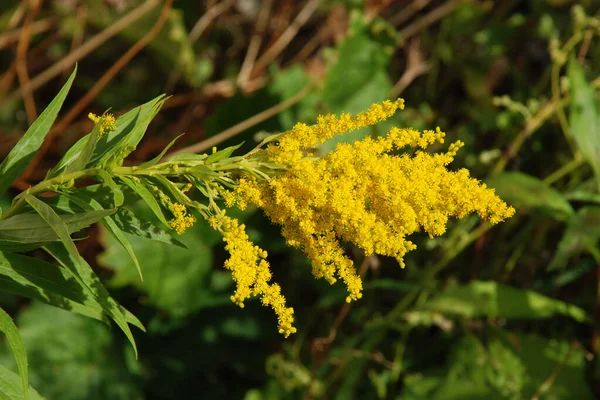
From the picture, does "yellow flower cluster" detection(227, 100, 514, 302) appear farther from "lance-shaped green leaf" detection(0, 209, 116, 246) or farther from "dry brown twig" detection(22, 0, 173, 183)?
"dry brown twig" detection(22, 0, 173, 183)

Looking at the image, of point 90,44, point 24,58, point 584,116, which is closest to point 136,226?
point 584,116

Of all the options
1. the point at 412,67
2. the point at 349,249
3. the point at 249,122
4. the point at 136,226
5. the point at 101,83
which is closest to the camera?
the point at 136,226

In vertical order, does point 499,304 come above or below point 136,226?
below

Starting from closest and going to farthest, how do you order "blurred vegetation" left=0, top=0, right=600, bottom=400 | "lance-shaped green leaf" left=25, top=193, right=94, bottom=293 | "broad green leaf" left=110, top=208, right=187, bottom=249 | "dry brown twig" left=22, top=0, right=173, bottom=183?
"lance-shaped green leaf" left=25, top=193, right=94, bottom=293
"broad green leaf" left=110, top=208, right=187, bottom=249
"blurred vegetation" left=0, top=0, right=600, bottom=400
"dry brown twig" left=22, top=0, right=173, bottom=183

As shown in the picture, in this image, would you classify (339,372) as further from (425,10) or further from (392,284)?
(425,10)

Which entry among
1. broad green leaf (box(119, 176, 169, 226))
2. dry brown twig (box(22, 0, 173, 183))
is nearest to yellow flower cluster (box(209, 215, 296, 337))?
broad green leaf (box(119, 176, 169, 226))

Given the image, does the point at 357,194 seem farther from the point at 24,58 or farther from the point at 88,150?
the point at 24,58

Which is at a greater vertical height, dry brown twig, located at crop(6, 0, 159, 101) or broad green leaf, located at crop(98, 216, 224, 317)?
dry brown twig, located at crop(6, 0, 159, 101)
